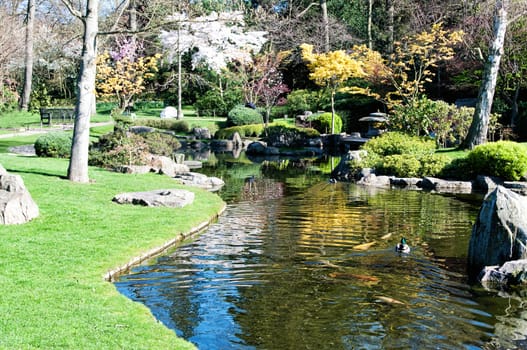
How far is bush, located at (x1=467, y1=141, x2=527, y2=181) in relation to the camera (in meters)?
17.4

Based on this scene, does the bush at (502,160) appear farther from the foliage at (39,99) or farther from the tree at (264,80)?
the foliage at (39,99)

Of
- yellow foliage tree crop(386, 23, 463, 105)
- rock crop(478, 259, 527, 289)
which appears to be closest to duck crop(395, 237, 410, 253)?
rock crop(478, 259, 527, 289)

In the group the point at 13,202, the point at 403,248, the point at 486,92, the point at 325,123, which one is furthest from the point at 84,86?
the point at 325,123

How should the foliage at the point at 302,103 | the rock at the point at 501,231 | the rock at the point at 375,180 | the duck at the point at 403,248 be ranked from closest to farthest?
the rock at the point at 501,231, the duck at the point at 403,248, the rock at the point at 375,180, the foliage at the point at 302,103

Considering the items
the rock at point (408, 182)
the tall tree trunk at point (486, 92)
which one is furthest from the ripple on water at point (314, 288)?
the tall tree trunk at point (486, 92)

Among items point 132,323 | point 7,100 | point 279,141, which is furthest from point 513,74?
point 132,323

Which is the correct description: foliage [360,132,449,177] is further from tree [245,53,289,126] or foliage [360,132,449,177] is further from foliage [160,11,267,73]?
foliage [160,11,267,73]

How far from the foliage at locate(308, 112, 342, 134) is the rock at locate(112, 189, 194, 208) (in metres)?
21.3

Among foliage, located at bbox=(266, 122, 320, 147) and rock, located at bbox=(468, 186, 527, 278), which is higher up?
foliage, located at bbox=(266, 122, 320, 147)

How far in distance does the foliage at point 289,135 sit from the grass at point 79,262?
17.0 meters

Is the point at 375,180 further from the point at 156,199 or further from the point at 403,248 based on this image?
the point at 403,248

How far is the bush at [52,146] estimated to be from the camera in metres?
19.4

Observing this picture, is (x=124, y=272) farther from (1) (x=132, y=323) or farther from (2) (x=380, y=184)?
(2) (x=380, y=184)

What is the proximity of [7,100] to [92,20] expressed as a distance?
17.5m
